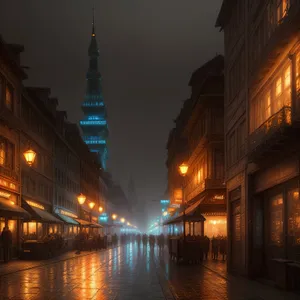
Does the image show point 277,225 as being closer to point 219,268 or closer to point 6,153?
point 219,268

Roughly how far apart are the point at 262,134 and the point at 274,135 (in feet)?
8.62

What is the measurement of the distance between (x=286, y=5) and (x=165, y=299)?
953cm

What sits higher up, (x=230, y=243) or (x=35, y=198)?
(x=35, y=198)

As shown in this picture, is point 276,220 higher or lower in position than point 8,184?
lower

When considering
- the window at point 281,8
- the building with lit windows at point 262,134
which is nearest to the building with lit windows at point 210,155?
the building with lit windows at point 262,134

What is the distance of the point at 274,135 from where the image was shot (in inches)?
615

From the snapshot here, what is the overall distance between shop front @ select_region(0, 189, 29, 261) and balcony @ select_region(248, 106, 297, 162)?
51.9 feet

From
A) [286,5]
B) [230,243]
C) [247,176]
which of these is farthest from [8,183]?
[286,5]

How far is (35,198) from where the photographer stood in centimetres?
4288

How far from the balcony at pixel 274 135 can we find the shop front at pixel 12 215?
51.9 feet

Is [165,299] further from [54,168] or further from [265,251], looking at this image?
[54,168]

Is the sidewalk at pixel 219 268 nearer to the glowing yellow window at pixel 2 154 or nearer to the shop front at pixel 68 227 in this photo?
the glowing yellow window at pixel 2 154

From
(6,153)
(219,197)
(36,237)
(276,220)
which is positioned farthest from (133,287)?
(36,237)

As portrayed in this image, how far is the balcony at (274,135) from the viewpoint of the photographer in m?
15.2
